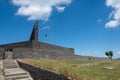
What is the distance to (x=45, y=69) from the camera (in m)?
14.0

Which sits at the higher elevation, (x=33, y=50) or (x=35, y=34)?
(x=35, y=34)

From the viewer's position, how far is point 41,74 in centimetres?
1438

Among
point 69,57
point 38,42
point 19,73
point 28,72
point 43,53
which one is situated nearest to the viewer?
point 19,73

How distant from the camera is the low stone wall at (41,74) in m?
12.5

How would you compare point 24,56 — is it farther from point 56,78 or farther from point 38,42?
point 56,78

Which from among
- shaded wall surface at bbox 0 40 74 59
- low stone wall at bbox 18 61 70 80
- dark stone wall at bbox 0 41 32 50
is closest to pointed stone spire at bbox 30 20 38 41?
shaded wall surface at bbox 0 40 74 59

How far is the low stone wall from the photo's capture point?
1254 cm

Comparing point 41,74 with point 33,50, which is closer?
point 41,74

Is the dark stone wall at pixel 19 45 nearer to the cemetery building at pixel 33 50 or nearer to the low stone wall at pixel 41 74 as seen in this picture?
the cemetery building at pixel 33 50

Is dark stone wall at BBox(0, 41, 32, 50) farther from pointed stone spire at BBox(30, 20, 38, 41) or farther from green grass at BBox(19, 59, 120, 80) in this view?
green grass at BBox(19, 59, 120, 80)

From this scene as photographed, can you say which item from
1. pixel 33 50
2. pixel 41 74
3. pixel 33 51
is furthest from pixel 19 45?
pixel 41 74

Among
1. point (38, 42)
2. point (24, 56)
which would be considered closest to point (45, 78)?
point (24, 56)

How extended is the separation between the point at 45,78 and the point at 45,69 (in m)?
0.59

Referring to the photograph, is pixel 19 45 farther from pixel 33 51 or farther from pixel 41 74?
pixel 41 74
